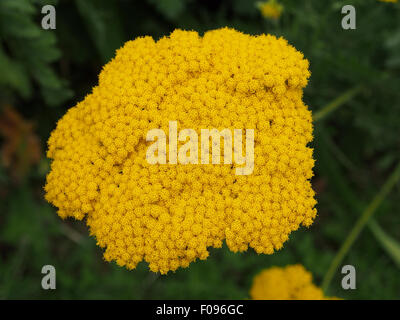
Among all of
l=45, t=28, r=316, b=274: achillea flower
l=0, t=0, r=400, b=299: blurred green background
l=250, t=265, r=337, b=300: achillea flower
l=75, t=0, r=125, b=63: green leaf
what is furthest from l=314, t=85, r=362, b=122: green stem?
l=75, t=0, r=125, b=63: green leaf

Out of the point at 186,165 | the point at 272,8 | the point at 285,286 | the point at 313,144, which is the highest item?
the point at 272,8

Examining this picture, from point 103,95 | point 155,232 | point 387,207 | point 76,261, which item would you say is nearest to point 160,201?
point 155,232

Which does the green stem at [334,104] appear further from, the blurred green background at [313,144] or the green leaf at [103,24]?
the green leaf at [103,24]

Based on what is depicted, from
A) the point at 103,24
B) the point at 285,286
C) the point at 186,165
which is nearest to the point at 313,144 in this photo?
the point at 285,286

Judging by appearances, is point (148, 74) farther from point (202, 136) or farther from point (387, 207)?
point (387, 207)

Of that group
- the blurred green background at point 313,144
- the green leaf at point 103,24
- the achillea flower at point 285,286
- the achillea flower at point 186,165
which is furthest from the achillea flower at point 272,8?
the achillea flower at point 285,286

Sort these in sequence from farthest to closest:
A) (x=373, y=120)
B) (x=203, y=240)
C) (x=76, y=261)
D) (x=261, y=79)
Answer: (x=76, y=261), (x=373, y=120), (x=261, y=79), (x=203, y=240)

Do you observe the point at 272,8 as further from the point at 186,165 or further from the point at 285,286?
A: the point at 285,286
